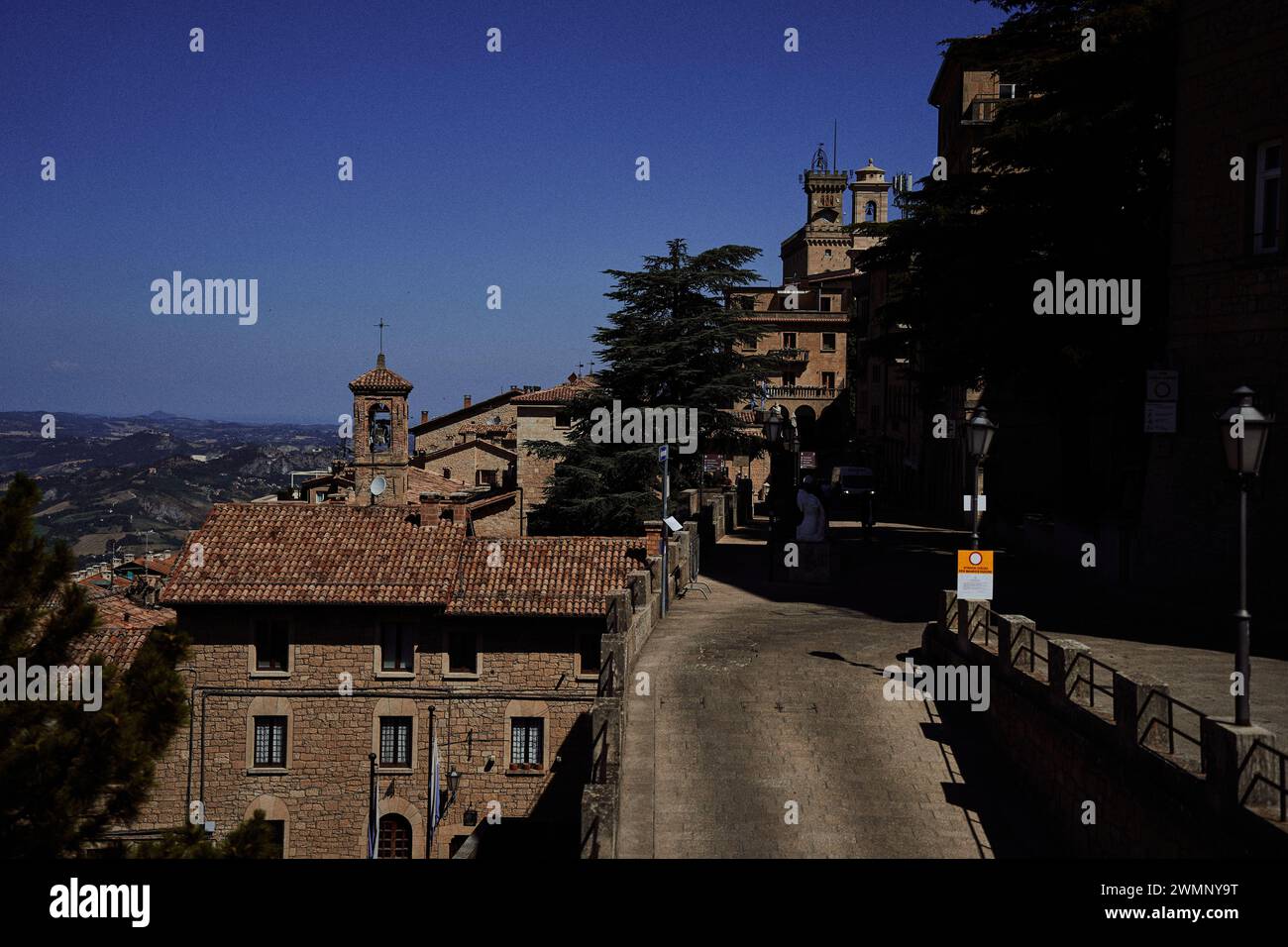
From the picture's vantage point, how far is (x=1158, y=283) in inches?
963

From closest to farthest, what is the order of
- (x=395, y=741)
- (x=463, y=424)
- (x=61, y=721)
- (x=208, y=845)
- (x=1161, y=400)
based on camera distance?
(x=61, y=721) < (x=208, y=845) < (x=1161, y=400) < (x=395, y=741) < (x=463, y=424)

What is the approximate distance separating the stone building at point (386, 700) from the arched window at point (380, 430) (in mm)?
20777

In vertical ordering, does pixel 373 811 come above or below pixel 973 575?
below

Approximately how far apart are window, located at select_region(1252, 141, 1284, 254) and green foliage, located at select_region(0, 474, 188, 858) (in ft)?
53.9

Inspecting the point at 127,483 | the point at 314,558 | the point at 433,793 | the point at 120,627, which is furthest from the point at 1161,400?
the point at 127,483

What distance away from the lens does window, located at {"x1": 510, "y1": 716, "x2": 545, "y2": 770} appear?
30.5m

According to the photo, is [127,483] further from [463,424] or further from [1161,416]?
[1161,416]

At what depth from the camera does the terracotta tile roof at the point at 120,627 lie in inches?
1129

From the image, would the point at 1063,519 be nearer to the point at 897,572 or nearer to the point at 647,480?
the point at 897,572

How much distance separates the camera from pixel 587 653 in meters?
30.8

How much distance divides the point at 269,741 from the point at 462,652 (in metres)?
5.54

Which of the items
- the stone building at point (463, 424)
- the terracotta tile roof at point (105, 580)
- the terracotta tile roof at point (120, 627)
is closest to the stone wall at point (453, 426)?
the stone building at point (463, 424)

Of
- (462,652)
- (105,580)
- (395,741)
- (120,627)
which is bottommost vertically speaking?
(395,741)
